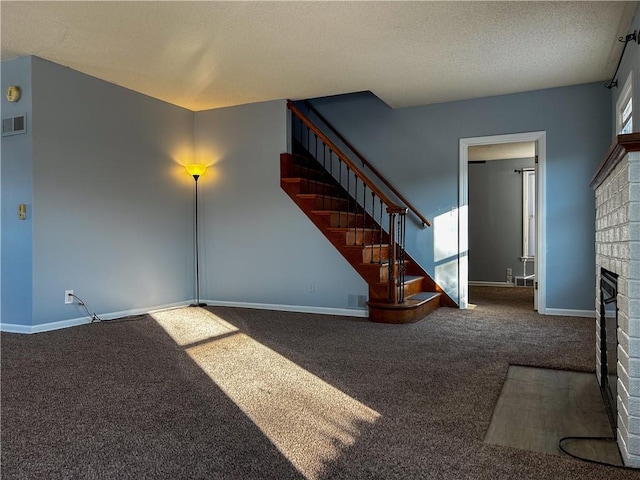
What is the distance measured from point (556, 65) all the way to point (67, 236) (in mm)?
4781

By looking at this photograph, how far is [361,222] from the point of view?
19.3 feet

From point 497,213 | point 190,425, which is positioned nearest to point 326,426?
point 190,425

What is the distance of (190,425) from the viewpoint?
2.11 meters

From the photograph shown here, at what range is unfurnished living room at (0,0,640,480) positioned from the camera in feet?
6.34

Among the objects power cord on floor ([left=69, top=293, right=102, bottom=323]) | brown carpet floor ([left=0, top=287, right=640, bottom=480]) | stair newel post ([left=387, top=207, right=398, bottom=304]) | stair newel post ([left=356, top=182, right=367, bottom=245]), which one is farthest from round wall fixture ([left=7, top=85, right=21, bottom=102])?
stair newel post ([left=387, top=207, right=398, bottom=304])

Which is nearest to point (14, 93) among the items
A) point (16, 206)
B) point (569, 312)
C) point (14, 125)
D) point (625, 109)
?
point (14, 125)

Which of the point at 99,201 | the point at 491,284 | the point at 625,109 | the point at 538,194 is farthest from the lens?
the point at 491,284

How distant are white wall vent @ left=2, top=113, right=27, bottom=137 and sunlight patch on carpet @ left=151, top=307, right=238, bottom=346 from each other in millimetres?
2109

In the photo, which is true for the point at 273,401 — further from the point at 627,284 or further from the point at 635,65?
the point at 635,65

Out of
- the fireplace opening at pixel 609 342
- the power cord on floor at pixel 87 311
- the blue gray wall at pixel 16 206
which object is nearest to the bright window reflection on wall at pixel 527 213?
the fireplace opening at pixel 609 342

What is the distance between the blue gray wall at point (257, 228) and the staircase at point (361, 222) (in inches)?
6.8

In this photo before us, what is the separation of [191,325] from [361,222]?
242 centimetres

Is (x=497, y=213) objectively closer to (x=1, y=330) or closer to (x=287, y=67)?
(x=287, y=67)

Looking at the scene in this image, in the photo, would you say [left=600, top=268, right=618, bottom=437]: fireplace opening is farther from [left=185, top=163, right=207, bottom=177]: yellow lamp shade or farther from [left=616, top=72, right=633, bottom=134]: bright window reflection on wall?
[left=185, top=163, right=207, bottom=177]: yellow lamp shade
